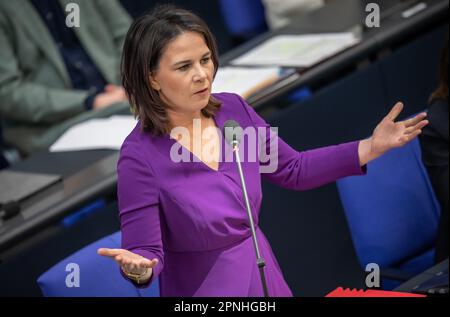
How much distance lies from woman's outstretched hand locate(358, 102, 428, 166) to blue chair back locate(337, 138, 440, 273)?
61 cm

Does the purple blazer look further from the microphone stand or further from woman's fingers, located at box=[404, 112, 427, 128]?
woman's fingers, located at box=[404, 112, 427, 128]

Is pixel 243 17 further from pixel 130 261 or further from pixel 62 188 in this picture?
pixel 130 261

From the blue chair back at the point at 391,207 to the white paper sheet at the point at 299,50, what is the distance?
1.00ft

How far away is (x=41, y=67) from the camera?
105 inches

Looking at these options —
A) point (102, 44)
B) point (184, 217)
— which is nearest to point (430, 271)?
point (184, 217)

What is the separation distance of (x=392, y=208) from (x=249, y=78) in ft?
1.32

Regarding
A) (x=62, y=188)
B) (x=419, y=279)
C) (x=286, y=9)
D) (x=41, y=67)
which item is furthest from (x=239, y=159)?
(x=286, y=9)

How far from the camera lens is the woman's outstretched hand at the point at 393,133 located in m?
1.16

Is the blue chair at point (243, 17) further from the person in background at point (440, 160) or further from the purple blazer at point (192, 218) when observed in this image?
the purple blazer at point (192, 218)

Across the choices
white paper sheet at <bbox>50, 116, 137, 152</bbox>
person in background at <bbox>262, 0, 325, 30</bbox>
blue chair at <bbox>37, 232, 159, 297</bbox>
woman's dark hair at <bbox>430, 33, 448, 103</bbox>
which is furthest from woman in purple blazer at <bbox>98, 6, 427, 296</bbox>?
person in background at <bbox>262, 0, 325, 30</bbox>

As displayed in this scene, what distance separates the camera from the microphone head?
1102 mm

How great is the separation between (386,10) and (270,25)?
87 cm

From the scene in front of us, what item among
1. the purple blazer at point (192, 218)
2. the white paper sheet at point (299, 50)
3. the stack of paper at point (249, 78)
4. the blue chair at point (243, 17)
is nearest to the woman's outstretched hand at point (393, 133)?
the purple blazer at point (192, 218)

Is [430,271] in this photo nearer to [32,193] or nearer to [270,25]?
[32,193]
